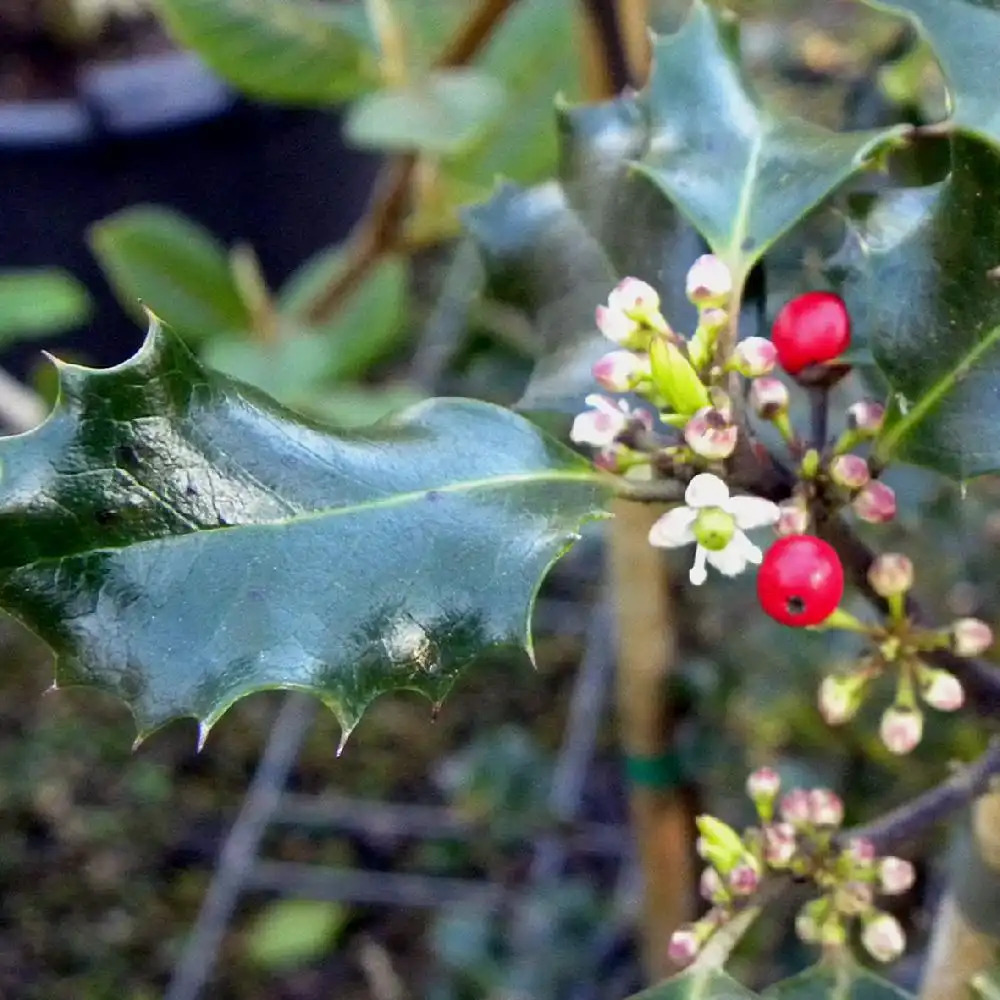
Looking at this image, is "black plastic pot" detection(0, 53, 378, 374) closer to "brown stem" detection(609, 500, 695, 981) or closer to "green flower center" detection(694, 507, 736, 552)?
"brown stem" detection(609, 500, 695, 981)

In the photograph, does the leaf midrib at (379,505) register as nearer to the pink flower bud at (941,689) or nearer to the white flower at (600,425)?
the white flower at (600,425)

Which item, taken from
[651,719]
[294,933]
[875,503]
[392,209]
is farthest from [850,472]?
[294,933]

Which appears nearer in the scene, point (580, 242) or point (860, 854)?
point (860, 854)

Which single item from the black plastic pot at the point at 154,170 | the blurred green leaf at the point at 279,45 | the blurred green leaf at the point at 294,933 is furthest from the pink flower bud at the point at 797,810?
the black plastic pot at the point at 154,170

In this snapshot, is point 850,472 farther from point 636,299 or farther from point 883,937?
point 883,937

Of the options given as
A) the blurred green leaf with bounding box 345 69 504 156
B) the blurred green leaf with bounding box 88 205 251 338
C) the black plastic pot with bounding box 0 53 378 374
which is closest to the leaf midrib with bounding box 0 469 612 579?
the blurred green leaf with bounding box 345 69 504 156
